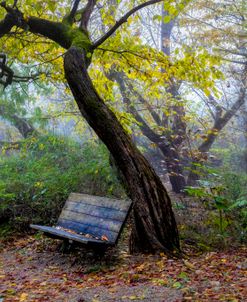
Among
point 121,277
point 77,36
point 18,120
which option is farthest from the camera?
point 18,120

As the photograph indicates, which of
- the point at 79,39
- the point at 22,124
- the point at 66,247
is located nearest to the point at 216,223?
the point at 66,247

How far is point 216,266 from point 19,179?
5.22m

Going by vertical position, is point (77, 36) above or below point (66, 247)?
above

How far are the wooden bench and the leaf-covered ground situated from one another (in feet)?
1.15

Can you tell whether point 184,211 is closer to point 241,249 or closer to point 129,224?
point 129,224

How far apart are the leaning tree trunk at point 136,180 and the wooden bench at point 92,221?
294mm

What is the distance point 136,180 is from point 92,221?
94cm

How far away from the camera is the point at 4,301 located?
3768 millimetres

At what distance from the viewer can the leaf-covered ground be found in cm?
375

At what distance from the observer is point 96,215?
5.59 meters

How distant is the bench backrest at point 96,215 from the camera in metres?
5.16

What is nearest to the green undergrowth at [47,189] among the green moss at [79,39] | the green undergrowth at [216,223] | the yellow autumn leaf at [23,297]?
the green undergrowth at [216,223]

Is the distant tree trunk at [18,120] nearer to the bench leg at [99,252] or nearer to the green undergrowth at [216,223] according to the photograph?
the green undergrowth at [216,223]

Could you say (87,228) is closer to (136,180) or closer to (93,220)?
(93,220)
